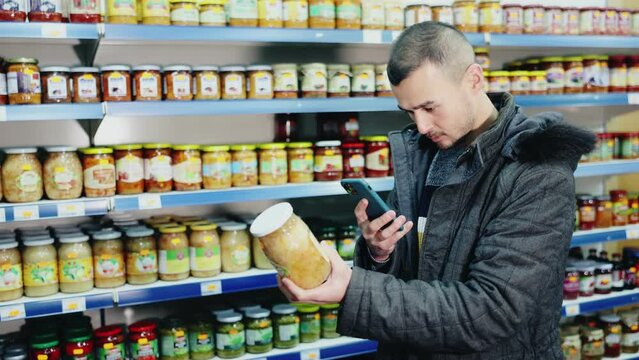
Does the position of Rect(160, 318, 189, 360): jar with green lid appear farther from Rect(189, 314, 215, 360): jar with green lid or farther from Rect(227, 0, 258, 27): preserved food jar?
Rect(227, 0, 258, 27): preserved food jar

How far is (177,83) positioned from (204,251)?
71cm

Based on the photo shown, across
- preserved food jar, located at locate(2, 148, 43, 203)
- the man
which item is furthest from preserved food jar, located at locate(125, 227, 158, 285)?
the man

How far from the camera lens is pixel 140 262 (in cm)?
266

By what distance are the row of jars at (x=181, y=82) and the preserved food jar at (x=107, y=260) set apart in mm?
548

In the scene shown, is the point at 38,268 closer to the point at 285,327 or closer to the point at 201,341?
the point at 201,341

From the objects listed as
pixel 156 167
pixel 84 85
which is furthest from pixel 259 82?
pixel 84 85

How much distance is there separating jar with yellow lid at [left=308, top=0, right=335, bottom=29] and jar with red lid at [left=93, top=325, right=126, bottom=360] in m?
1.54

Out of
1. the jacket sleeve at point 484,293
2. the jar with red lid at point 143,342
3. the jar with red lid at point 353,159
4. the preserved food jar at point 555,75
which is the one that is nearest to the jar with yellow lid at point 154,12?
the jar with red lid at point 353,159

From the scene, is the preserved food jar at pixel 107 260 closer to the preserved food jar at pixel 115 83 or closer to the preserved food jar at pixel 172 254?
the preserved food jar at pixel 172 254

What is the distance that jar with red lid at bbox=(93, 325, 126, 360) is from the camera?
8.59ft

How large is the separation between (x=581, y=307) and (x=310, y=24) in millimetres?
2046

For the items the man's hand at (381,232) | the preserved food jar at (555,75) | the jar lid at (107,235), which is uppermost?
the preserved food jar at (555,75)

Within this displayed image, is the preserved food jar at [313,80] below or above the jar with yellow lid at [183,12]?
below

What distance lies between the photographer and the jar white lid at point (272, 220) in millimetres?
1261
